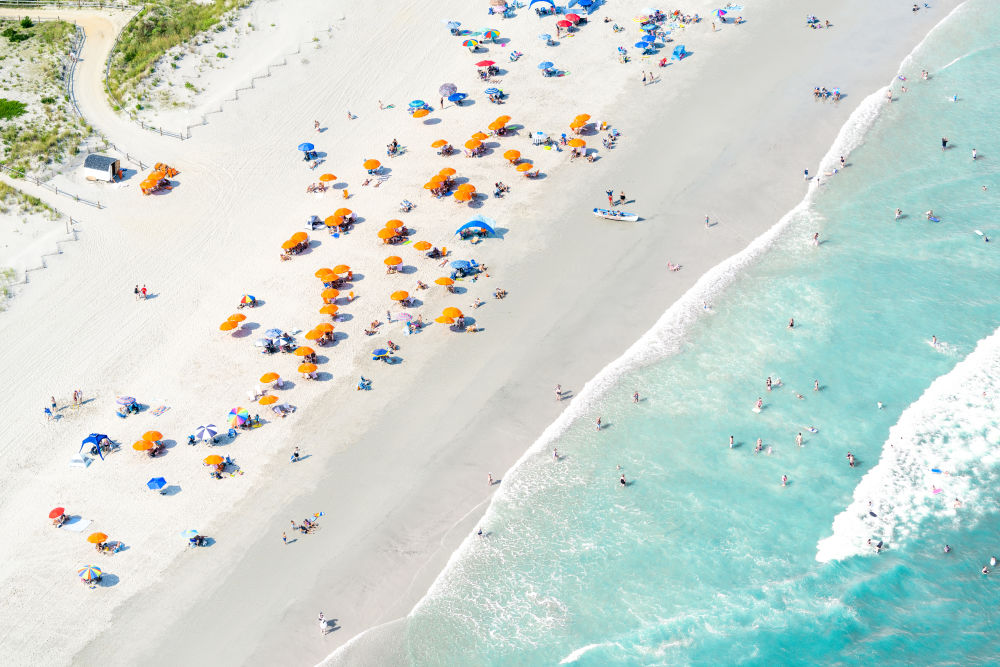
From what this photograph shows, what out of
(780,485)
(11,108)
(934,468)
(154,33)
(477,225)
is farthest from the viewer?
(154,33)

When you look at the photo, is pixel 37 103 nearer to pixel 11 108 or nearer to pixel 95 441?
pixel 11 108

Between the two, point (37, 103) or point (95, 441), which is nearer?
point (95, 441)

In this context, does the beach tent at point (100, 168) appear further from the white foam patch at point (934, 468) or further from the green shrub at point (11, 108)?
the white foam patch at point (934, 468)

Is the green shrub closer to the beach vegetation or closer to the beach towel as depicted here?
the beach vegetation

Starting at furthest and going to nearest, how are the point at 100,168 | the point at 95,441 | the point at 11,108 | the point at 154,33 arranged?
the point at 154,33 < the point at 11,108 < the point at 100,168 < the point at 95,441

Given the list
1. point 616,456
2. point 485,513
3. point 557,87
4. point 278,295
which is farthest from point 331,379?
point 557,87

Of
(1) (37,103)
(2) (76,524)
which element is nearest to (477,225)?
(2) (76,524)
